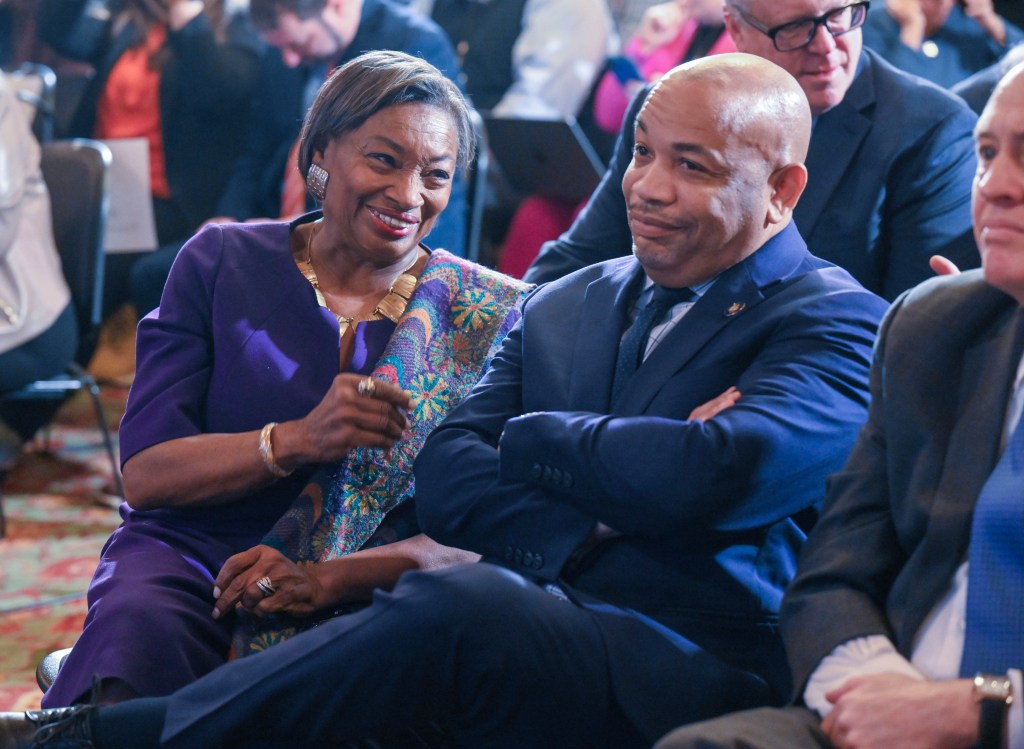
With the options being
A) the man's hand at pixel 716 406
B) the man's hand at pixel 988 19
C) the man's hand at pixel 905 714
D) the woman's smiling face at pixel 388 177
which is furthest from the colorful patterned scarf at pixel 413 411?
the man's hand at pixel 988 19

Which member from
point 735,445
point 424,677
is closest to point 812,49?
point 735,445

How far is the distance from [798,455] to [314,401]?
0.80 metres

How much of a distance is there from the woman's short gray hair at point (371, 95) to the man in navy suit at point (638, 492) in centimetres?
44

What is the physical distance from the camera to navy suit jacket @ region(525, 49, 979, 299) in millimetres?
2369

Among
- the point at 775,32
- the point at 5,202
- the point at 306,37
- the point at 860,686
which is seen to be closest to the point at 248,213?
the point at 306,37

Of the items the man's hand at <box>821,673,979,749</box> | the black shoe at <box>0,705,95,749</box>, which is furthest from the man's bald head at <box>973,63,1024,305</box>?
the black shoe at <box>0,705,95,749</box>

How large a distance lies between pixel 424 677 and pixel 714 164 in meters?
0.80

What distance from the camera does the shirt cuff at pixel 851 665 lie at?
1.42 meters

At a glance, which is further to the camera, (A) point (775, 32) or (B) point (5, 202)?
(B) point (5, 202)

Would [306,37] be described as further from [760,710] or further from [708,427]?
[760,710]

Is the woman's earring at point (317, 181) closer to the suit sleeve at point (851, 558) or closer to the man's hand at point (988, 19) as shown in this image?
the suit sleeve at point (851, 558)

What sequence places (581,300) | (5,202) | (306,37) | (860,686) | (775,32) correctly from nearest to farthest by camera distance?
1. (860,686)
2. (581,300)
3. (775,32)
4. (5,202)
5. (306,37)

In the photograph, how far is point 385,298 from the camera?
2.22 m

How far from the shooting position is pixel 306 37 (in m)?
4.46
